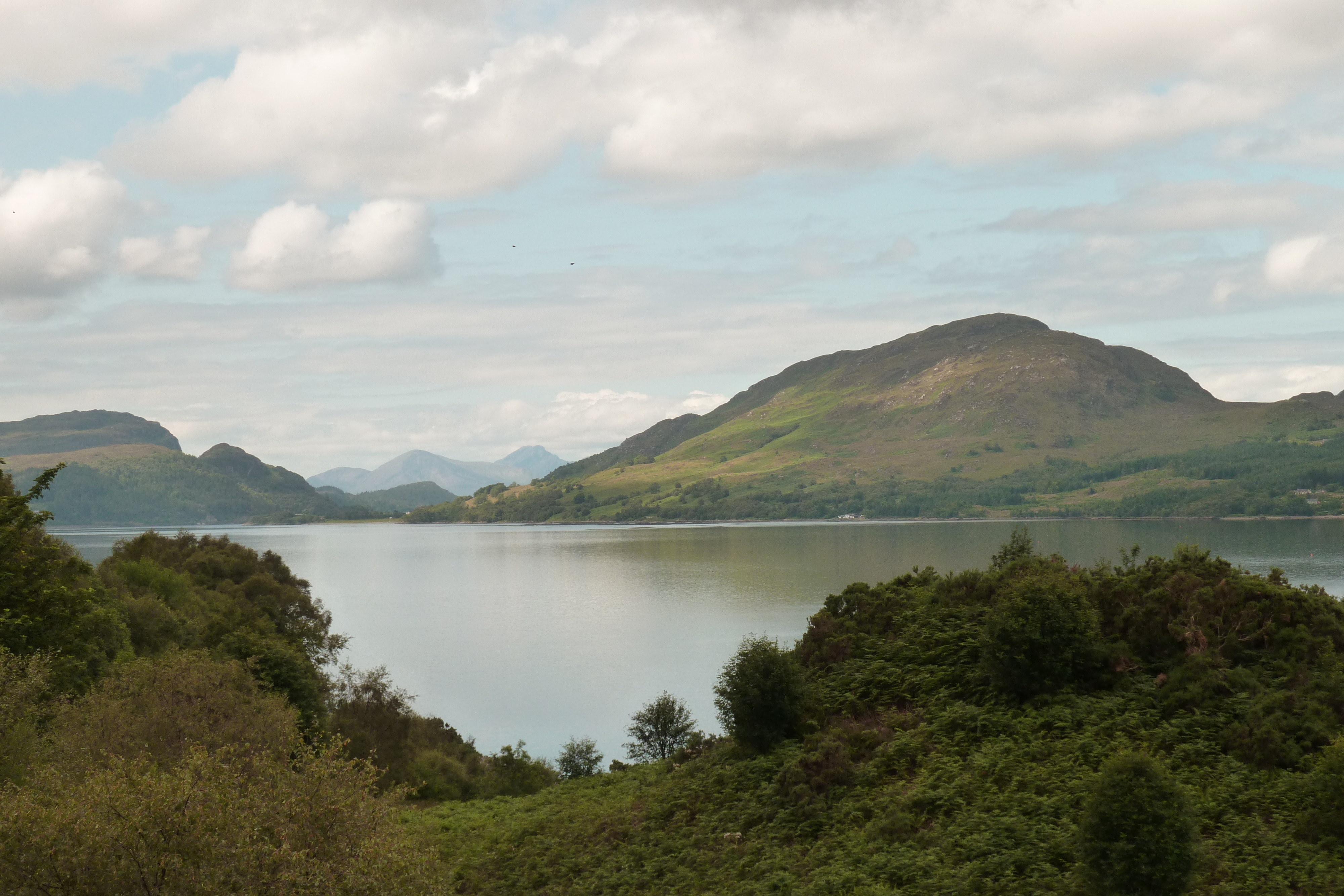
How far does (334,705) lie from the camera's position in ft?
204

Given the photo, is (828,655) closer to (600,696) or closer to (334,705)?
(334,705)

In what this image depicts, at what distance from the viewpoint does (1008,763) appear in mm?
26016

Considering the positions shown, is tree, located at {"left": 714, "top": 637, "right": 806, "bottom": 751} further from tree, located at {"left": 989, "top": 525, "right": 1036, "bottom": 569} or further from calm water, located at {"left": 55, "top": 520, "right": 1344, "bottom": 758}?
calm water, located at {"left": 55, "top": 520, "right": 1344, "bottom": 758}

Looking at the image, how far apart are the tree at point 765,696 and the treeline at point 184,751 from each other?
35.3 ft

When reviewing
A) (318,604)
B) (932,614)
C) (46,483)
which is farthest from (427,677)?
(932,614)

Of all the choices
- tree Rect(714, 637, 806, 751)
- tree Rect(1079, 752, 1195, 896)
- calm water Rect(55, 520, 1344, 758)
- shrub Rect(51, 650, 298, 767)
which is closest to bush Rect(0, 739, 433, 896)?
shrub Rect(51, 650, 298, 767)

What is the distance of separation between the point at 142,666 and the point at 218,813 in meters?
20.8

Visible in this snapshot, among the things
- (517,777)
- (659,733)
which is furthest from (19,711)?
(659,733)

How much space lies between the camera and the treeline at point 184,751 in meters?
16.8

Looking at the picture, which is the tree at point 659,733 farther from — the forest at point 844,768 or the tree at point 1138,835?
the tree at point 1138,835

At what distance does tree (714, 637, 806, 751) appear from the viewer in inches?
1271

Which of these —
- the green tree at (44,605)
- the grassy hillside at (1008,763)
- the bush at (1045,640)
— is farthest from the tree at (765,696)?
the green tree at (44,605)

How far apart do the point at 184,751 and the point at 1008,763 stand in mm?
21723

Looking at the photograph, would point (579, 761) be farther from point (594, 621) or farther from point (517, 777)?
point (594, 621)
